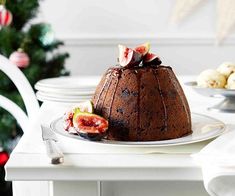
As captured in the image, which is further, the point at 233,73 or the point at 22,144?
the point at 233,73

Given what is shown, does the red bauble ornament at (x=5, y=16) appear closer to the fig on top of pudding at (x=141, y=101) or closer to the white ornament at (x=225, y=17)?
the white ornament at (x=225, y=17)

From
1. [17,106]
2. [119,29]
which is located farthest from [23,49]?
[17,106]

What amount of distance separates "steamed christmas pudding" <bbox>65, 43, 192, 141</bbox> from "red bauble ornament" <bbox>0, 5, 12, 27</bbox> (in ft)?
4.49

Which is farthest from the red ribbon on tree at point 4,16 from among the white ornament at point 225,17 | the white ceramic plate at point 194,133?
the white ceramic plate at point 194,133

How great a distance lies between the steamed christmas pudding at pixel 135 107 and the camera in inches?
30.8

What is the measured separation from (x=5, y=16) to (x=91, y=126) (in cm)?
145

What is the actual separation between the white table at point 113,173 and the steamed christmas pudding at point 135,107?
0.17 ft

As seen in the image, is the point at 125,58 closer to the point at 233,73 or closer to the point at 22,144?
the point at 22,144

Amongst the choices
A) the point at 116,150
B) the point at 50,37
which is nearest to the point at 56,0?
the point at 50,37

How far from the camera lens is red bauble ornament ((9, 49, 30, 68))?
210cm

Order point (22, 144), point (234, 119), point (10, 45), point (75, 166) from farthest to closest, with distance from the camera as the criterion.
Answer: point (10, 45) → point (234, 119) → point (22, 144) → point (75, 166)

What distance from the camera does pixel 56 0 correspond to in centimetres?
280

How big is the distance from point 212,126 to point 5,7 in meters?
1.57

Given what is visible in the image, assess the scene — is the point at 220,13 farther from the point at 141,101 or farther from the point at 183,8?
the point at 141,101
